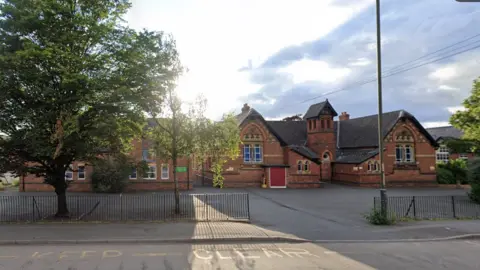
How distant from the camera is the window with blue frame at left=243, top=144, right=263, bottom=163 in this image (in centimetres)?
3891

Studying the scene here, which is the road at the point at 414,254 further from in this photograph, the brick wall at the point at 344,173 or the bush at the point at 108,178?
the brick wall at the point at 344,173

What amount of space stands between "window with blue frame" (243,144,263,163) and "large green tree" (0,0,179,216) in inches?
926

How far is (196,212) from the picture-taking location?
17703 mm

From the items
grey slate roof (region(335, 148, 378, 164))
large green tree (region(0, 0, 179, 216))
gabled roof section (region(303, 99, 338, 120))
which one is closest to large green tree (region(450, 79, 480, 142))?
grey slate roof (region(335, 148, 378, 164))

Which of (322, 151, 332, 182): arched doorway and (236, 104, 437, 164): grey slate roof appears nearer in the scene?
(236, 104, 437, 164): grey slate roof

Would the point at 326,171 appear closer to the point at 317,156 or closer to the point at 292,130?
the point at 317,156

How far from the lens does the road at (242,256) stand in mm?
8984

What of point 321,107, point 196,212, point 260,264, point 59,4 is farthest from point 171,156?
point 321,107

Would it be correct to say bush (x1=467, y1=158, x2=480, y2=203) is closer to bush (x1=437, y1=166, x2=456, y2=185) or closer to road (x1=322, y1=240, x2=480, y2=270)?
road (x1=322, y1=240, x2=480, y2=270)

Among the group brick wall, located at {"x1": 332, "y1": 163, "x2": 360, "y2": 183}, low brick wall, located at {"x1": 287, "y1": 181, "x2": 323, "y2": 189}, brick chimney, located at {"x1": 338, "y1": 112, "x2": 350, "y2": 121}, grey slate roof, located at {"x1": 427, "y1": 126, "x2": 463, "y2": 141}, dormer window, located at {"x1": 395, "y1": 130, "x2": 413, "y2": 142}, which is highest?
brick chimney, located at {"x1": 338, "y1": 112, "x2": 350, "y2": 121}

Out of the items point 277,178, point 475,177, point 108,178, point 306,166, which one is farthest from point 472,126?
point 108,178

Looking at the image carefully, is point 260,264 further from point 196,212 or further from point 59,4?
point 59,4

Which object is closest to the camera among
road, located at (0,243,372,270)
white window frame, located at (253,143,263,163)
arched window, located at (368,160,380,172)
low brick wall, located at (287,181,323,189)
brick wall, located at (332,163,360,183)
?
road, located at (0,243,372,270)

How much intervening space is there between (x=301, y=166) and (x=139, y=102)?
86.9 feet
